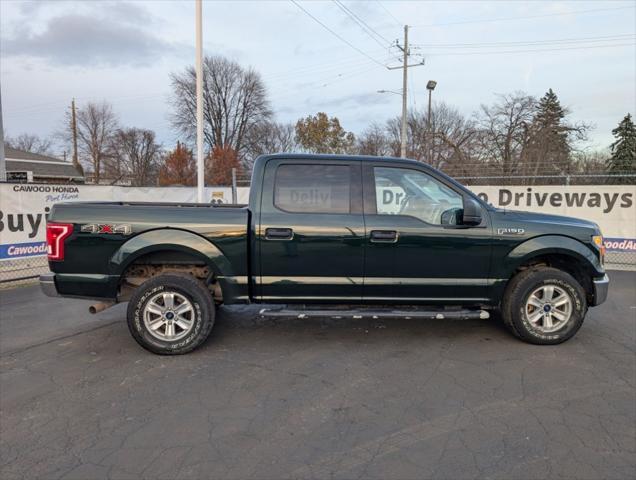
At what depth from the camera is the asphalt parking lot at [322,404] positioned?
8.59ft

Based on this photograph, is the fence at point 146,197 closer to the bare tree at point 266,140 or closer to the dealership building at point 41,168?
the dealership building at point 41,168

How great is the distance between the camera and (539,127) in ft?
131

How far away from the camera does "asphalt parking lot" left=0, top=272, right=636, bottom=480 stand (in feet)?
8.59

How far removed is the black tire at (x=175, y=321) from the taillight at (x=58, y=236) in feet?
2.65

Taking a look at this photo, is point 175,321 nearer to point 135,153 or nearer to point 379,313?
point 379,313

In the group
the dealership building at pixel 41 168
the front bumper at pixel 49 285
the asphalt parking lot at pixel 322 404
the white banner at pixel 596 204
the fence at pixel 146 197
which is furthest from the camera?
the dealership building at pixel 41 168

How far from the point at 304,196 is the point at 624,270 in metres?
8.58

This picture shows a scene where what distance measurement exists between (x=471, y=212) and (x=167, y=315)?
3.18 metres

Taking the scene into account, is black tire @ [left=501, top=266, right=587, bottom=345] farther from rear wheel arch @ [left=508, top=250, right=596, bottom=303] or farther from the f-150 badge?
the f-150 badge

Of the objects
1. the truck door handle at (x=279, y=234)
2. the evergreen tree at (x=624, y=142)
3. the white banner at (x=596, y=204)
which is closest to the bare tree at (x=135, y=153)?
the evergreen tree at (x=624, y=142)

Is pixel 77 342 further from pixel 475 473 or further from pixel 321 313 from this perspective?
pixel 475 473

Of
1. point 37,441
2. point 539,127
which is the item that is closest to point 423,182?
point 37,441

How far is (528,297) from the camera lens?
4480 mm

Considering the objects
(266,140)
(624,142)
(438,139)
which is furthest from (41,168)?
(624,142)
